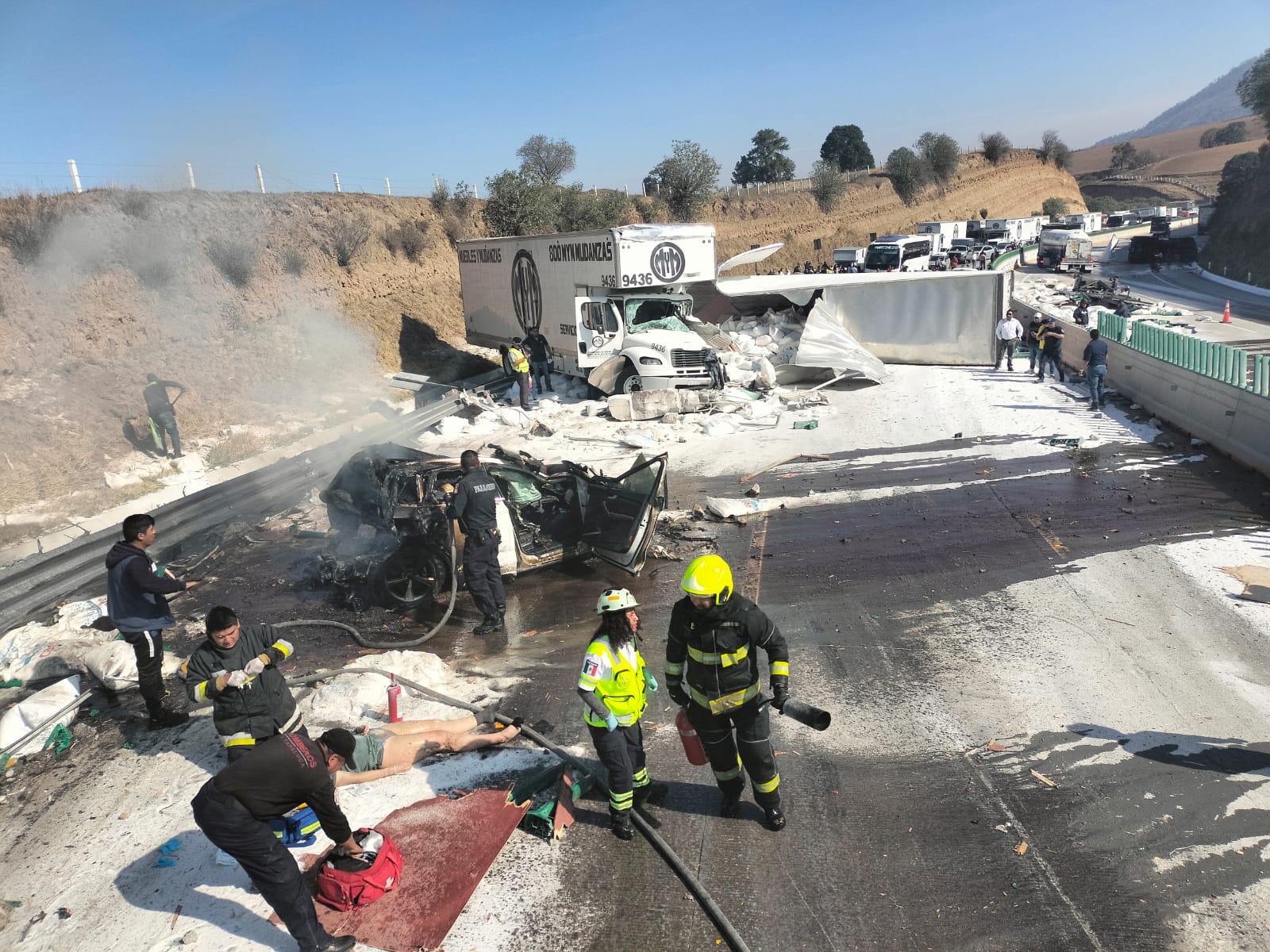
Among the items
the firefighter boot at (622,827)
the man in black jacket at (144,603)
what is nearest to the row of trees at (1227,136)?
the firefighter boot at (622,827)

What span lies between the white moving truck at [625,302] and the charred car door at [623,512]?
841 cm

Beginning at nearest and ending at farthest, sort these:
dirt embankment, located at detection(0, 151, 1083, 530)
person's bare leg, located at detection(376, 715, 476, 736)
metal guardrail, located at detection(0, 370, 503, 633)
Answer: person's bare leg, located at detection(376, 715, 476, 736)
metal guardrail, located at detection(0, 370, 503, 633)
dirt embankment, located at detection(0, 151, 1083, 530)

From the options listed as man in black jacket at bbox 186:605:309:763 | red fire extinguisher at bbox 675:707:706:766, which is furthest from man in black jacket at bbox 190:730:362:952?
red fire extinguisher at bbox 675:707:706:766

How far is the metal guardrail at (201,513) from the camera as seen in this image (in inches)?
373

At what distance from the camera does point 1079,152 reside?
18775 centimetres

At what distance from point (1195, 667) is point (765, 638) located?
14.6ft

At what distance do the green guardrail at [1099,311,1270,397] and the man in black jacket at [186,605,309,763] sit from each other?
13.1 m

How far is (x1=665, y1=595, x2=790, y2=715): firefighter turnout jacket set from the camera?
4.39 m

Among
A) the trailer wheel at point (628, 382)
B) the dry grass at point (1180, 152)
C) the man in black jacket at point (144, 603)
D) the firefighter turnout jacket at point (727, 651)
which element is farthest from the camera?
the dry grass at point (1180, 152)

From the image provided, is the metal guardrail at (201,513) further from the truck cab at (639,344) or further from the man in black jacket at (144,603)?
the man in black jacket at (144,603)

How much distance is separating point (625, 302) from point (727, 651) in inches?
574

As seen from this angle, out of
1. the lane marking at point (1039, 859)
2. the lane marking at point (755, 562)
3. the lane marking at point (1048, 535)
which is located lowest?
the lane marking at point (1048, 535)

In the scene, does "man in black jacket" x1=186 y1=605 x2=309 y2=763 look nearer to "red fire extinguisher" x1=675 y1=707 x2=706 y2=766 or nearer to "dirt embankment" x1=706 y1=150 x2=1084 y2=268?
"red fire extinguisher" x1=675 y1=707 x2=706 y2=766

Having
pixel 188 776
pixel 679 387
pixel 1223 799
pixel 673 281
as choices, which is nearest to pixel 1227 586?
pixel 1223 799
